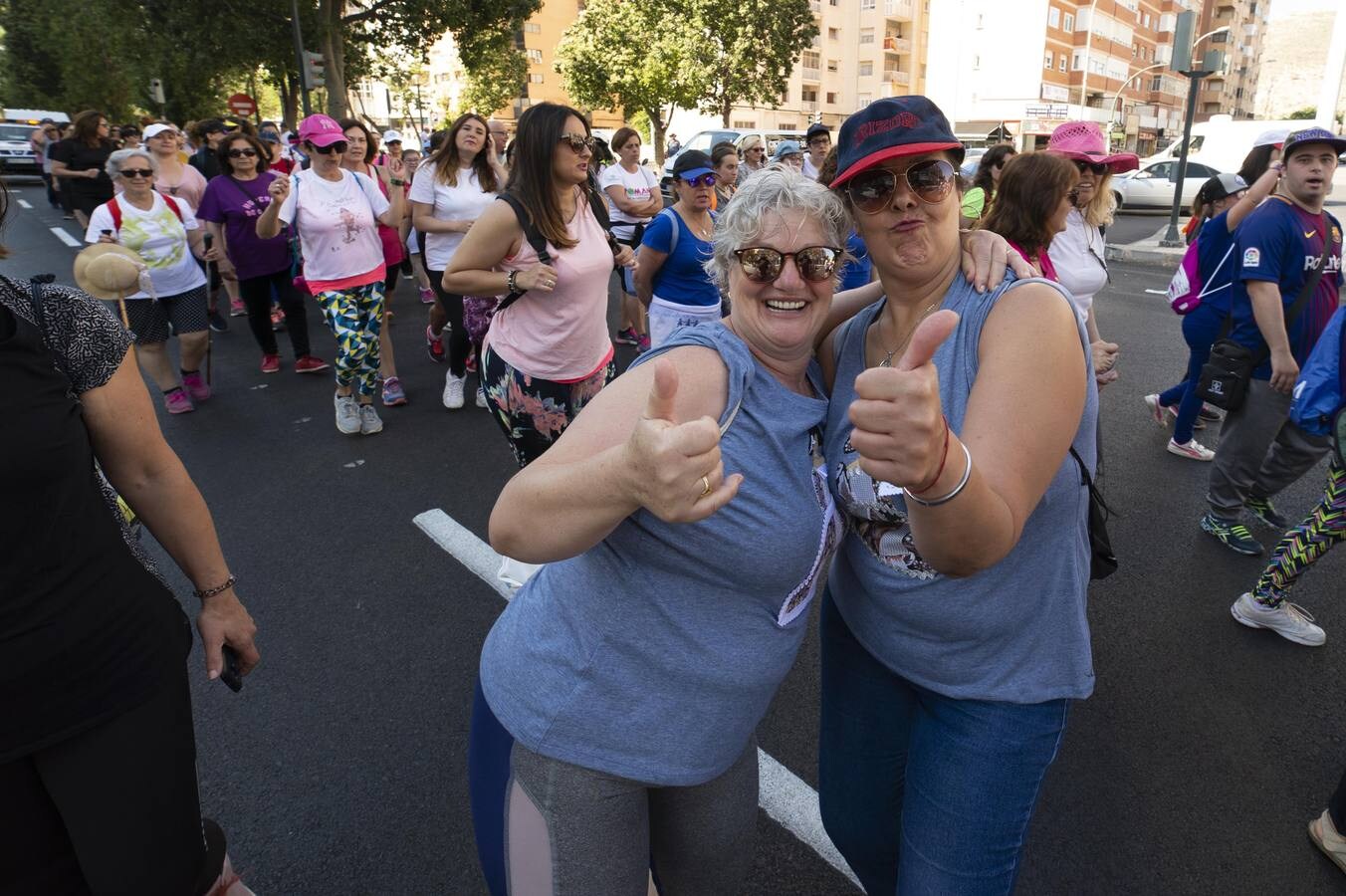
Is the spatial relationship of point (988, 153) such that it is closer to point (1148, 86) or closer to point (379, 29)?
point (379, 29)

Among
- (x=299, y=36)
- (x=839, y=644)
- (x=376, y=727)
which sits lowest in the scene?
(x=376, y=727)

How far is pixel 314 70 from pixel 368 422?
1975 centimetres

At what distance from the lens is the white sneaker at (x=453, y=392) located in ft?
21.1

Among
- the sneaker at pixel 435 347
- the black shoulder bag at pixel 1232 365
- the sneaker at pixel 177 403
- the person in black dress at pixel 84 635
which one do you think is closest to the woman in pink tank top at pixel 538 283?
the person in black dress at pixel 84 635

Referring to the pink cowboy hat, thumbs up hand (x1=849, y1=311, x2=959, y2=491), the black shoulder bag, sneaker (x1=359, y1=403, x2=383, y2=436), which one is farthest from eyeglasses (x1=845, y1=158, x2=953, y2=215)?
sneaker (x1=359, y1=403, x2=383, y2=436)

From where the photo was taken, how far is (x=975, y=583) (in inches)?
58.9

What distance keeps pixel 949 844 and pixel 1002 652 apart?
0.40 meters

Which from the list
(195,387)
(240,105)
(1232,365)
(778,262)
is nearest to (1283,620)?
(1232,365)

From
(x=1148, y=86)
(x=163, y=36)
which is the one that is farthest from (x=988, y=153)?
(x=1148, y=86)

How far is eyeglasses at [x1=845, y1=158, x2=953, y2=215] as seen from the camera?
1546mm

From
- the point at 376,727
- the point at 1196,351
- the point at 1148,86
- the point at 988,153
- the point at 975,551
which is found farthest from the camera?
the point at 1148,86

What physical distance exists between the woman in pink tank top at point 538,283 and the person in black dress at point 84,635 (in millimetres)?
1835

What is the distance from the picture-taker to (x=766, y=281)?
1.58 m

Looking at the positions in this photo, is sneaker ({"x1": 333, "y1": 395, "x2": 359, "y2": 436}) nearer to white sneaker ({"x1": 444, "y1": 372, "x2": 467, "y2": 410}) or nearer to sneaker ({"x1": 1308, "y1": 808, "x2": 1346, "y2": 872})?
white sneaker ({"x1": 444, "y1": 372, "x2": 467, "y2": 410})
